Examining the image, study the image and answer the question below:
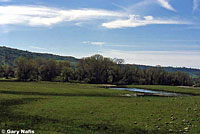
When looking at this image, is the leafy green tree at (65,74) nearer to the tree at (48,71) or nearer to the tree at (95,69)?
the tree at (95,69)

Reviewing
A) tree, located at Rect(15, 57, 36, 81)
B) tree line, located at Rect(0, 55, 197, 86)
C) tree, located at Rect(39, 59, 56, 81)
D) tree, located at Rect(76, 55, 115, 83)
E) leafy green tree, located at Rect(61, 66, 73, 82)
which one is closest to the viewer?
tree, located at Rect(15, 57, 36, 81)

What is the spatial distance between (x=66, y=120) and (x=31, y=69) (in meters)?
131

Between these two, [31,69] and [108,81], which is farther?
[108,81]

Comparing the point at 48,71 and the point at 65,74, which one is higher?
the point at 48,71

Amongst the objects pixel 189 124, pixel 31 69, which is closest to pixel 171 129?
pixel 189 124

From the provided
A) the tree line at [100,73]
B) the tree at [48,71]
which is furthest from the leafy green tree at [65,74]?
the tree at [48,71]

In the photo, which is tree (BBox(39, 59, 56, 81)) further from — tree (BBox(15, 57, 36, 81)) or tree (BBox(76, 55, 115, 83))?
tree (BBox(76, 55, 115, 83))

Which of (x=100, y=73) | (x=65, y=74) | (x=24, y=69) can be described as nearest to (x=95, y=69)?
(x=100, y=73)

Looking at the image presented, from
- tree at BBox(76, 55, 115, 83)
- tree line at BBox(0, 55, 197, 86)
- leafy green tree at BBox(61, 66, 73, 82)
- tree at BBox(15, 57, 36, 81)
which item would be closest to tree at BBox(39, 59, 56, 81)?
tree line at BBox(0, 55, 197, 86)

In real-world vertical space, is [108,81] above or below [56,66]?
below

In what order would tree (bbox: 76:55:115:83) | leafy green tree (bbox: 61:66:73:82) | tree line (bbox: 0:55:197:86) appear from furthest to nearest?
tree (bbox: 76:55:115:83) < tree line (bbox: 0:55:197:86) < leafy green tree (bbox: 61:66:73:82)

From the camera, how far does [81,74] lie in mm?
160000

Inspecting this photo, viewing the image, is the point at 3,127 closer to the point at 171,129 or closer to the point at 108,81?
the point at 171,129

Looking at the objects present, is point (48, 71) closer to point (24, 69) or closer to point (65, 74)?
point (65, 74)
